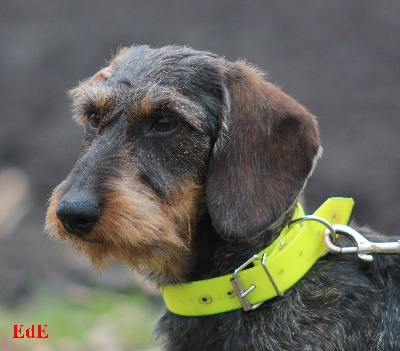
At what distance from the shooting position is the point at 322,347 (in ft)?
11.8

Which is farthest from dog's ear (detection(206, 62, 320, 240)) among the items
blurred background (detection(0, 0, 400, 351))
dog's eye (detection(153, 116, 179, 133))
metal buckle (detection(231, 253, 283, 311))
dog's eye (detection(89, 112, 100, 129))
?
blurred background (detection(0, 0, 400, 351))

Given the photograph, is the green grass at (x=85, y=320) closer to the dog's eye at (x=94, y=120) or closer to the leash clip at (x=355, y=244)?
the dog's eye at (x=94, y=120)

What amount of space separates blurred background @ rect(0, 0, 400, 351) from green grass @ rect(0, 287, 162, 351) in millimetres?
36

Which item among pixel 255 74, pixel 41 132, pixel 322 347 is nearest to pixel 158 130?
pixel 255 74

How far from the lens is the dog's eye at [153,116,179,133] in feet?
12.5

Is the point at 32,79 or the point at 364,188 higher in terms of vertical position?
the point at 32,79

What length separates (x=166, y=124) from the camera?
381 cm

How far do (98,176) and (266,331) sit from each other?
1.08 meters

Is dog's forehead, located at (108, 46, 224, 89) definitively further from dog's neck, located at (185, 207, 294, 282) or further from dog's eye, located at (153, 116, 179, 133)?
dog's neck, located at (185, 207, 294, 282)

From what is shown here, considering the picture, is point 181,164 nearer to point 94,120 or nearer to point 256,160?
point 256,160

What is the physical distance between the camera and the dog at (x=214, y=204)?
3629 mm

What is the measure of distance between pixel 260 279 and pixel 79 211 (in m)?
0.90

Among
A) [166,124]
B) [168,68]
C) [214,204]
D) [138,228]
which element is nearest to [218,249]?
[214,204]

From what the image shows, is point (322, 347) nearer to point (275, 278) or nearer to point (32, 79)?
point (275, 278)
